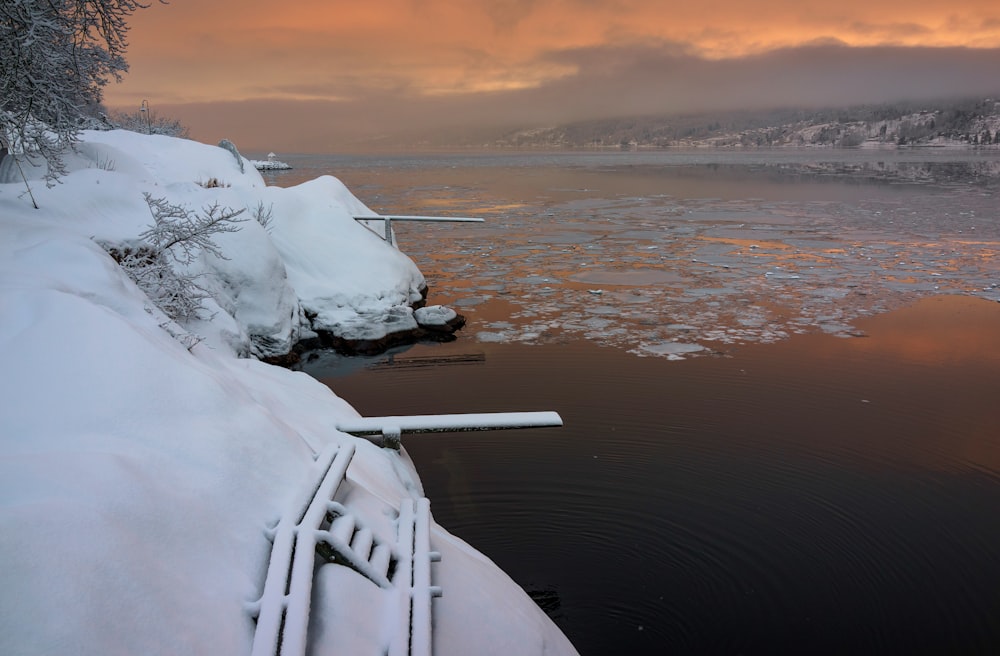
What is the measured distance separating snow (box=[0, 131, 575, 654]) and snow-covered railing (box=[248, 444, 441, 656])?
0.30 feet

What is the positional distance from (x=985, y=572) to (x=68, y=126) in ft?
36.3

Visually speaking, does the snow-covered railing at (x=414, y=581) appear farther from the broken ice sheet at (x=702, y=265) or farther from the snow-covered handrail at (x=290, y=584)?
the broken ice sheet at (x=702, y=265)

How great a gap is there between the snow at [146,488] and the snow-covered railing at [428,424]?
192mm

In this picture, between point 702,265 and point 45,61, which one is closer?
point 45,61

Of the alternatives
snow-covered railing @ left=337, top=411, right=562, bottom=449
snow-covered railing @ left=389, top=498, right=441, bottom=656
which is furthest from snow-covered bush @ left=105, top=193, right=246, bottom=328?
snow-covered railing @ left=389, top=498, right=441, bottom=656

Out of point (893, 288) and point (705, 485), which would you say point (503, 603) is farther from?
point (893, 288)

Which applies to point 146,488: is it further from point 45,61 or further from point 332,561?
point 45,61

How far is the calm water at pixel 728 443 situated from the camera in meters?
5.55

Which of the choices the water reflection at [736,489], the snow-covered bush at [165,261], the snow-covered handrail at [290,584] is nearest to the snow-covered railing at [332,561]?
the snow-covered handrail at [290,584]

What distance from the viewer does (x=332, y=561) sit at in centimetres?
350

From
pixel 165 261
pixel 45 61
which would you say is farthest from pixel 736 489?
pixel 45 61

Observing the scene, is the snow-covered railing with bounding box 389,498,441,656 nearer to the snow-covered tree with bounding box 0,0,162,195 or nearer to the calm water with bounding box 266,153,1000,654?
the calm water with bounding box 266,153,1000,654

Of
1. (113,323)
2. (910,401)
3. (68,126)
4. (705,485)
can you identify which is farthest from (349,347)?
(910,401)

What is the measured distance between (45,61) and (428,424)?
226 inches
